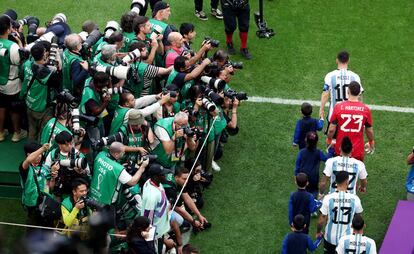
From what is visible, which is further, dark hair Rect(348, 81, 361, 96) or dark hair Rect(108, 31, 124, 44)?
dark hair Rect(108, 31, 124, 44)

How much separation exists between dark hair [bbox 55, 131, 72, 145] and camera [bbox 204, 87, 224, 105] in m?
1.90

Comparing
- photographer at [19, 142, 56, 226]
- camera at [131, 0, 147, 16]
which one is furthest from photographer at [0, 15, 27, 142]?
camera at [131, 0, 147, 16]

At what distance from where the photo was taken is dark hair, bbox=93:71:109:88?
7.25 m

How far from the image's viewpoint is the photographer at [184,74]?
8.17m

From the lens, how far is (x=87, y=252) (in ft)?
7.22

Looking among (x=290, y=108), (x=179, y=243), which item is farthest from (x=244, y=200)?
(x=290, y=108)

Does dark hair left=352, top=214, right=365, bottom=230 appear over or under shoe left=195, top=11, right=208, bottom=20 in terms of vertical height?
under

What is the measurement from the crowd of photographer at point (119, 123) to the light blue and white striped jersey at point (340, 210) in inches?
57.6

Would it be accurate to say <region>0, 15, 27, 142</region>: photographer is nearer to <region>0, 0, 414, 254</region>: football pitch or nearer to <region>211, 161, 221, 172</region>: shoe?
<region>0, 0, 414, 254</region>: football pitch

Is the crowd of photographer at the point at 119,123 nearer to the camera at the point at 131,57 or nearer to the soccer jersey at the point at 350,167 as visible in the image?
the camera at the point at 131,57

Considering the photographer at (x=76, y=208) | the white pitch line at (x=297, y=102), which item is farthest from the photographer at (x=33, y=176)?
the white pitch line at (x=297, y=102)

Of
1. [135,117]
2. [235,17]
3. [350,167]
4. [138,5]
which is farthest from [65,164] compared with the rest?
[235,17]

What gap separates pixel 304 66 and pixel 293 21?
1.40 meters

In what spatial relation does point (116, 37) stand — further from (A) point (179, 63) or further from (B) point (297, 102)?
(B) point (297, 102)
